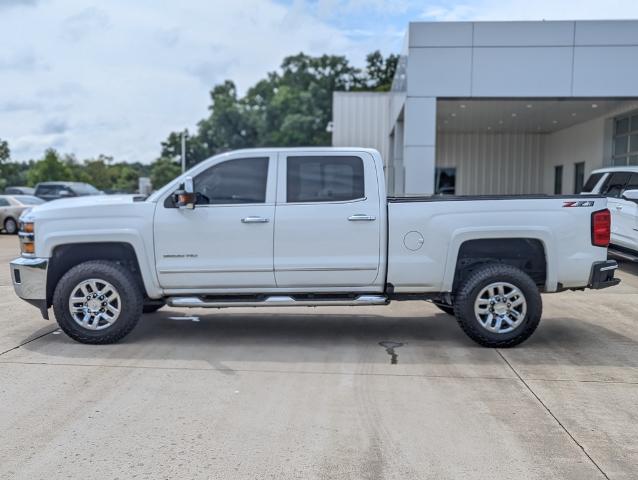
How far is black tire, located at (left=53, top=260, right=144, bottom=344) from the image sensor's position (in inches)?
259

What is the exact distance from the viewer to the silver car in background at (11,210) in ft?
74.1

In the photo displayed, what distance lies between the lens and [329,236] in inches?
257

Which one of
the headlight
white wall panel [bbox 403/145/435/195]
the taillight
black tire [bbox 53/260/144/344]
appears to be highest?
white wall panel [bbox 403/145/435/195]

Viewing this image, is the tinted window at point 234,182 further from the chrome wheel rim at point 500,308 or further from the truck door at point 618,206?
the truck door at point 618,206

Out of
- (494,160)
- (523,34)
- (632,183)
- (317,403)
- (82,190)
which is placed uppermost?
(523,34)

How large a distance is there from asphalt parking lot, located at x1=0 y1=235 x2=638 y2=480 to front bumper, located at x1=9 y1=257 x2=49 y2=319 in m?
0.54

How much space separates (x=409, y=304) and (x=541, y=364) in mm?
3338

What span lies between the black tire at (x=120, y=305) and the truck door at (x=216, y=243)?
39cm

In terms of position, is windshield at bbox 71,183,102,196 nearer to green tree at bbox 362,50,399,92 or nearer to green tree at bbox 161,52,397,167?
green tree at bbox 161,52,397,167

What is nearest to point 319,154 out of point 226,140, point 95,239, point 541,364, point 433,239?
point 433,239

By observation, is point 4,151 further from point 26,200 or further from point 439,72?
point 439,72

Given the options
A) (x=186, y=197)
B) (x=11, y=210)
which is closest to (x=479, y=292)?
(x=186, y=197)

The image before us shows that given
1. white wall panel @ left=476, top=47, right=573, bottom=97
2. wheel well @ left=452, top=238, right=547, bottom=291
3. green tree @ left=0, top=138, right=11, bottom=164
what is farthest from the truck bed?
green tree @ left=0, top=138, right=11, bottom=164

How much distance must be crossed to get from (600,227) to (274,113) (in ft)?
226
